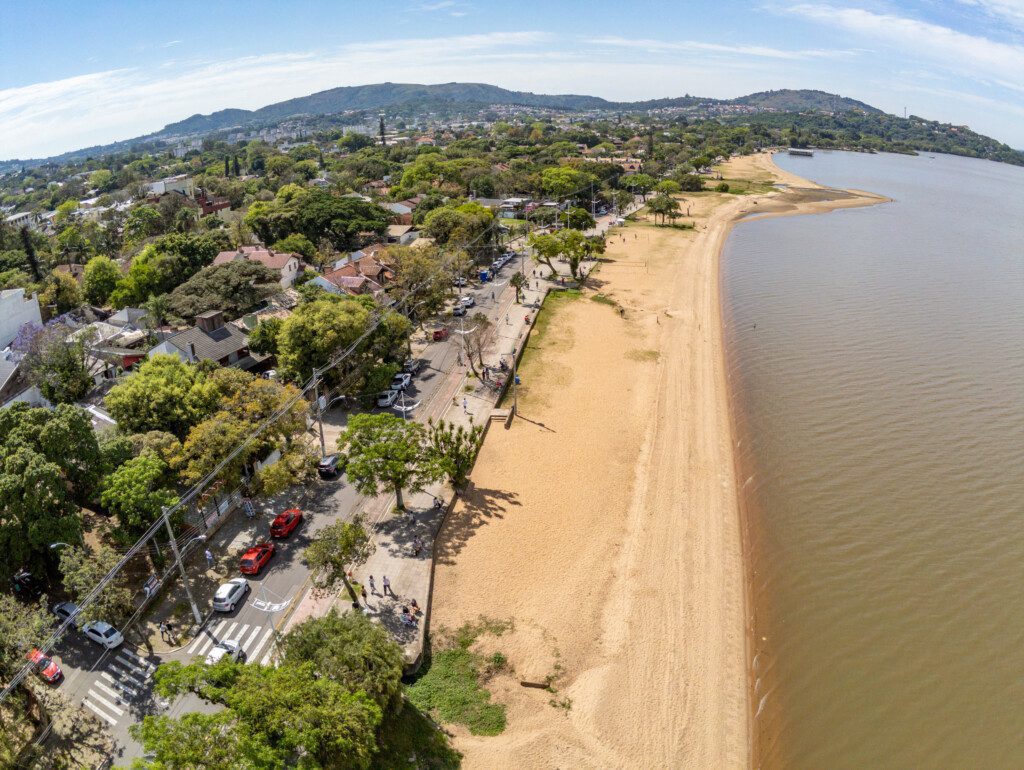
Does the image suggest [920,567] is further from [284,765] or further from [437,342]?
[437,342]

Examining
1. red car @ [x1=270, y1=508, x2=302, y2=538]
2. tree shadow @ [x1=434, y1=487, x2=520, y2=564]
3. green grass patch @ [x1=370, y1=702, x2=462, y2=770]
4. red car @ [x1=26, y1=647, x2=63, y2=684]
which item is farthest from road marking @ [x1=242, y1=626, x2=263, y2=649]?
tree shadow @ [x1=434, y1=487, x2=520, y2=564]

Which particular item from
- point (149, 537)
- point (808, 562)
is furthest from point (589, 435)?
point (149, 537)

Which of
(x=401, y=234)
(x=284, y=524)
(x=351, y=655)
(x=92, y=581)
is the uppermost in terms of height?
(x=401, y=234)

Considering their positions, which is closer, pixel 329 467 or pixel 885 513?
pixel 885 513

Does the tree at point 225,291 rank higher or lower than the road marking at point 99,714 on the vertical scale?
higher

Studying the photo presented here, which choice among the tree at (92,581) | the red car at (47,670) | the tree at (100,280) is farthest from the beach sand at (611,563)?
the tree at (100,280)

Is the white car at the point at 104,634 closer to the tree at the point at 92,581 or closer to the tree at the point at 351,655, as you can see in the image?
the tree at the point at 92,581

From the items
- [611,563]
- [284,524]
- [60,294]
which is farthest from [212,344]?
[611,563]

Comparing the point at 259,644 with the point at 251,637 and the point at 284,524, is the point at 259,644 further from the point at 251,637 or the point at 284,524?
the point at 284,524
